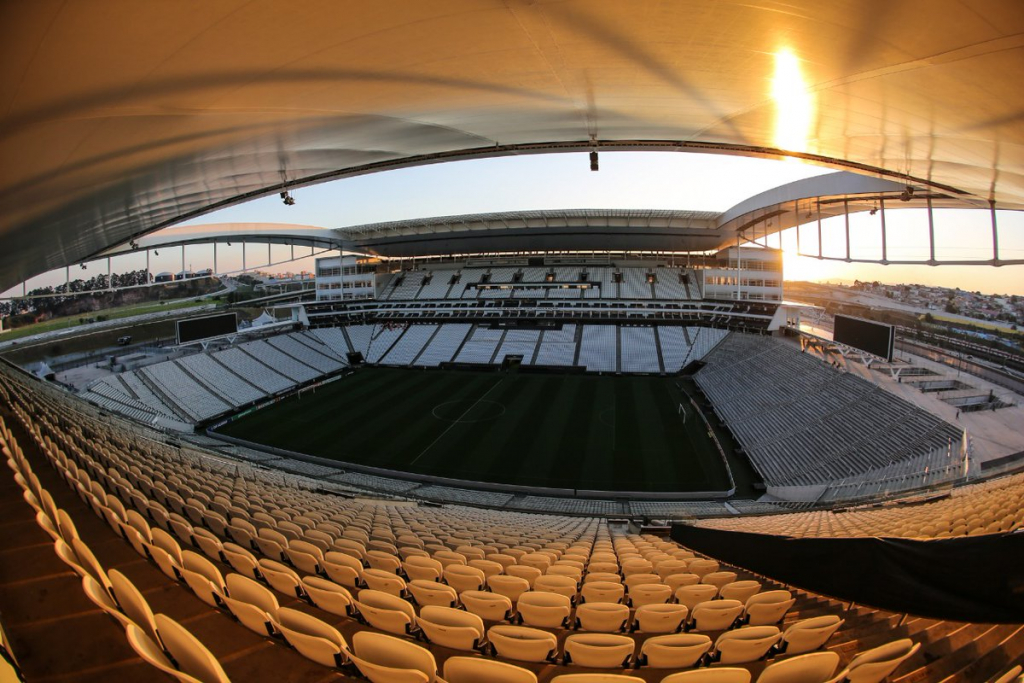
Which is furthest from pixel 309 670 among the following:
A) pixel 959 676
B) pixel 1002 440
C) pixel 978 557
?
pixel 1002 440

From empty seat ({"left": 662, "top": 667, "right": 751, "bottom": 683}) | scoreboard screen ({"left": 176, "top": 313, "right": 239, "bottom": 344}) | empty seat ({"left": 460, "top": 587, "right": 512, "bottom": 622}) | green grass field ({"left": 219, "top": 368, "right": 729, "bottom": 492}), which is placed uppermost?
scoreboard screen ({"left": 176, "top": 313, "right": 239, "bottom": 344})

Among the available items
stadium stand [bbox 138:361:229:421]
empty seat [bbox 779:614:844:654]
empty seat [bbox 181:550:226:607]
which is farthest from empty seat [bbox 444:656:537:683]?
stadium stand [bbox 138:361:229:421]

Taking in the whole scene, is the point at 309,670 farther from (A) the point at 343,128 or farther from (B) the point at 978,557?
(A) the point at 343,128

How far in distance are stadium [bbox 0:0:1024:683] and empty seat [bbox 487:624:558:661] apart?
0.9 inches

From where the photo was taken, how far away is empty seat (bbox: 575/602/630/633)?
9.92ft

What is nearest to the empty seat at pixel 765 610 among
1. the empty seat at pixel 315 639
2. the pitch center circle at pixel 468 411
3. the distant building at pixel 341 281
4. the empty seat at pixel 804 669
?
the empty seat at pixel 804 669

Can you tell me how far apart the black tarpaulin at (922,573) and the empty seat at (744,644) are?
150cm

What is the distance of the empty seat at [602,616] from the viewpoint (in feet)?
9.92

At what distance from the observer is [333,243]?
39.1 metres

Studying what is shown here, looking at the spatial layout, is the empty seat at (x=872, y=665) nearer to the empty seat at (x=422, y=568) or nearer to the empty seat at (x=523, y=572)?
the empty seat at (x=523, y=572)

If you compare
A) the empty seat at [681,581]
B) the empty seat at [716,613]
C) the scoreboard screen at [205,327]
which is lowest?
the empty seat at [681,581]

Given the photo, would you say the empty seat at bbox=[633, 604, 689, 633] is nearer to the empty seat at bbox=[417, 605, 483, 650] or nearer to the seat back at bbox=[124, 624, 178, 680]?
the empty seat at bbox=[417, 605, 483, 650]

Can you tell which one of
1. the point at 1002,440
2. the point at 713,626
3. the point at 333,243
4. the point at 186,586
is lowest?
the point at 1002,440

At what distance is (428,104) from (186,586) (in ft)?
18.3
